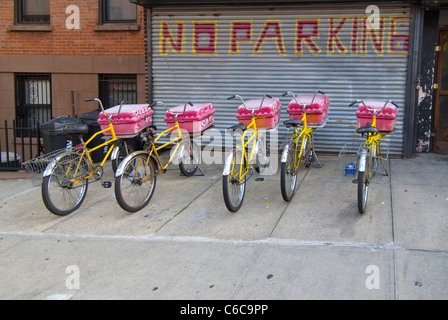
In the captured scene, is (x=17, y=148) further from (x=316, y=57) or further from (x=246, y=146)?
(x=246, y=146)

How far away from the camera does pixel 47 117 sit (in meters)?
12.2

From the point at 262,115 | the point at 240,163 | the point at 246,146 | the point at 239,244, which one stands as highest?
the point at 262,115

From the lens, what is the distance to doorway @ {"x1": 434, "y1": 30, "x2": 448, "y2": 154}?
922 centimetres

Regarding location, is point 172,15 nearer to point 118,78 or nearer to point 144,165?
point 118,78

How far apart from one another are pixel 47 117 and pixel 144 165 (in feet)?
21.0

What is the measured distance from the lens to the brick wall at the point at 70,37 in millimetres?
11148

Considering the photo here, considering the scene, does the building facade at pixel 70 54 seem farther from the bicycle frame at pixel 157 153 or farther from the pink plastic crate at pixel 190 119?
the bicycle frame at pixel 157 153

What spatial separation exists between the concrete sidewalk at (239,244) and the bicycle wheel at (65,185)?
0.18 meters

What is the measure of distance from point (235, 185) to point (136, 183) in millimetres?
1287

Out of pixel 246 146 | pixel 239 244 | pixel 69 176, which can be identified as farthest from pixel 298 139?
pixel 69 176

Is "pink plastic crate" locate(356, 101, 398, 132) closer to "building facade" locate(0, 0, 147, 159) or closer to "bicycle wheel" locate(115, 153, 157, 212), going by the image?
"bicycle wheel" locate(115, 153, 157, 212)

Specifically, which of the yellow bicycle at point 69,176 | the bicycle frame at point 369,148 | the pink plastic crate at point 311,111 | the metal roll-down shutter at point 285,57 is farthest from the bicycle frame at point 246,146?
the metal roll-down shutter at point 285,57

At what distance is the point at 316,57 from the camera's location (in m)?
9.41

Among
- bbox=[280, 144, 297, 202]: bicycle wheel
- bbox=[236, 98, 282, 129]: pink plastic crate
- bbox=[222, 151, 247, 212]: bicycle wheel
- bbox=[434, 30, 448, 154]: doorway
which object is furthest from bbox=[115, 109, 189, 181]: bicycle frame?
bbox=[434, 30, 448, 154]: doorway
